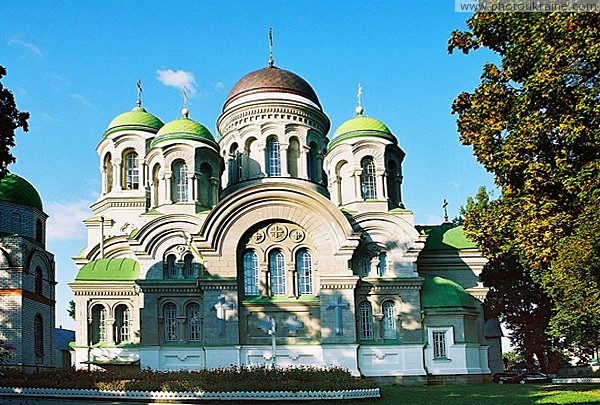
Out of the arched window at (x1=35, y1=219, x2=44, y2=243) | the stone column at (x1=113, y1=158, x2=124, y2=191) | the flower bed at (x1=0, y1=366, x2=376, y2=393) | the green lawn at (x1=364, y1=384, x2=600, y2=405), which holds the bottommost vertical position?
the green lawn at (x1=364, y1=384, x2=600, y2=405)

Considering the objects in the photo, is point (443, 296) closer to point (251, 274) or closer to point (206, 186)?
point (251, 274)

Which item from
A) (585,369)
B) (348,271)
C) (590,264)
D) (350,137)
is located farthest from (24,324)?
(585,369)

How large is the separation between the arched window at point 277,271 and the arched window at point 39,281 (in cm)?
959

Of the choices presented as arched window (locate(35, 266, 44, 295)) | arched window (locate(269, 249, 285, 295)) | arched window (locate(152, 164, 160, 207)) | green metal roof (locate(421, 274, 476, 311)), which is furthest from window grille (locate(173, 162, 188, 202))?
green metal roof (locate(421, 274, 476, 311))

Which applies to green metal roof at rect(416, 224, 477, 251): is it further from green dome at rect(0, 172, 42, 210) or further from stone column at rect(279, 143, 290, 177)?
green dome at rect(0, 172, 42, 210)

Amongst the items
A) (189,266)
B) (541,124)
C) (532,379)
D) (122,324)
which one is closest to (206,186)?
(189,266)

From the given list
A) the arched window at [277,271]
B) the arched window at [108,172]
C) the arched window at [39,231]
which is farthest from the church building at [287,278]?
the arched window at [108,172]

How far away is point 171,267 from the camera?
27.6 m

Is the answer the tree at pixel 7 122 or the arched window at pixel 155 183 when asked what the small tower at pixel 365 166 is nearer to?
the arched window at pixel 155 183

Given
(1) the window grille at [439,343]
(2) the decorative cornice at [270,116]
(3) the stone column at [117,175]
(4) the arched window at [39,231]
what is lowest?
(1) the window grille at [439,343]

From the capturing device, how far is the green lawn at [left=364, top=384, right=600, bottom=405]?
18.4m

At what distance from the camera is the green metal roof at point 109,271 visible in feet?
91.0

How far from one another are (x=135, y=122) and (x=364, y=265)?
13494 mm

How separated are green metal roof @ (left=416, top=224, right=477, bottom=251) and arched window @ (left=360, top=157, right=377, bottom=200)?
261 cm
